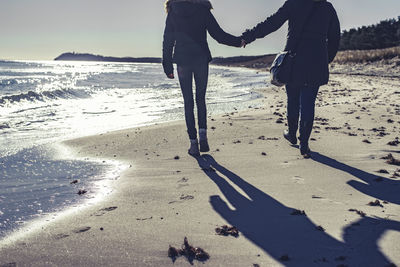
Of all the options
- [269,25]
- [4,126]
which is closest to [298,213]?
[269,25]

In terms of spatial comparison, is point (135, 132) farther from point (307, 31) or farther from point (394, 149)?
point (394, 149)

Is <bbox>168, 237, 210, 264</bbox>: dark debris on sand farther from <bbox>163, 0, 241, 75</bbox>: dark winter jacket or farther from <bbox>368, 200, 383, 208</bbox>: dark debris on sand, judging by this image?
<bbox>163, 0, 241, 75</bbox>: dark winter jacket

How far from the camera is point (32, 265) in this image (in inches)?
78.2

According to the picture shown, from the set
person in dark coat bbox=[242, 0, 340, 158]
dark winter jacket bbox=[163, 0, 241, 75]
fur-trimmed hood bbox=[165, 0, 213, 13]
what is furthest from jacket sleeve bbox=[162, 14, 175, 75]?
person in dark coat bbox=[242, 0, 340, 158]

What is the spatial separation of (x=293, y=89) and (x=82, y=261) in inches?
134

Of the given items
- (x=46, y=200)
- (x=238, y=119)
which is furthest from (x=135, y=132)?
(x=46, y=200)

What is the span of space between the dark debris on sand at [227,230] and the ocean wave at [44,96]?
1285 centimetres

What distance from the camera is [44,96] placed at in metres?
15.8

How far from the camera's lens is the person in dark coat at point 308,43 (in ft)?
13.9

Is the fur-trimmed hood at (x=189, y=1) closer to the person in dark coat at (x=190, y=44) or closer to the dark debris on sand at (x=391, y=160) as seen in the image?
the person in dark coat at (x=190, y=44)

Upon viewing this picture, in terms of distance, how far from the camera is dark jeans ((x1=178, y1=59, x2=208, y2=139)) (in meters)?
4.59

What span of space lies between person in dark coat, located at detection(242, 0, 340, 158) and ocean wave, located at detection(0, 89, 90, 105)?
11.7m

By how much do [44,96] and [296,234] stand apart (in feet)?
50.5

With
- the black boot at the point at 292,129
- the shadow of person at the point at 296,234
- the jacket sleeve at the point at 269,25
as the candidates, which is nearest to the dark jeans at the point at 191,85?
the jacket sleeve at the point at 269,25
